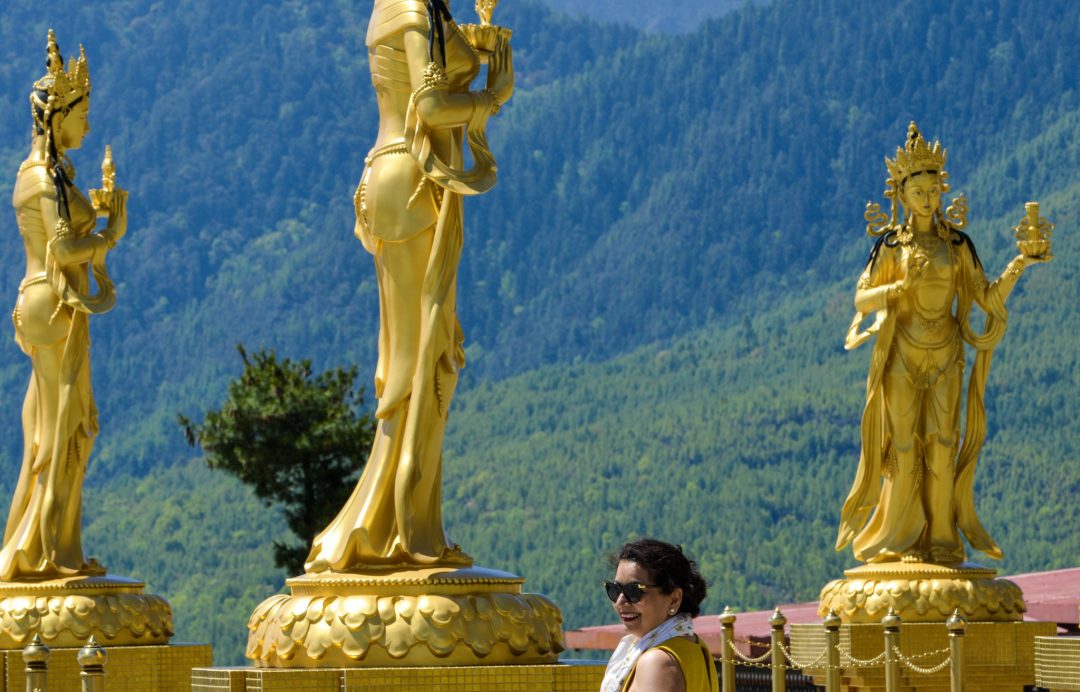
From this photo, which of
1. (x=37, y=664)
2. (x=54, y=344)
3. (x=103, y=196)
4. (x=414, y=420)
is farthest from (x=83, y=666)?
(x=103, y=196)

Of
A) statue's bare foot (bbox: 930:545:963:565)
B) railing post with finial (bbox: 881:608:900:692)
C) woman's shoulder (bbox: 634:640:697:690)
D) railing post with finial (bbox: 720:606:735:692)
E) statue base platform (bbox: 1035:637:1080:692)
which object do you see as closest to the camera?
woman's shoulder (bbox: 634:640:697:690)

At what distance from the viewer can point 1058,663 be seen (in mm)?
10273

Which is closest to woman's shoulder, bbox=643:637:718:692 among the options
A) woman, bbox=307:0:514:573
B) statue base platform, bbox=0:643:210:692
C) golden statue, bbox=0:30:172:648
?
woman, bbox=307:0:514:573

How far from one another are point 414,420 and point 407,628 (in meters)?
0.84

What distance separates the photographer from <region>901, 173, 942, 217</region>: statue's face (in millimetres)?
13211

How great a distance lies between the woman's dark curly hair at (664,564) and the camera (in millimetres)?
4684

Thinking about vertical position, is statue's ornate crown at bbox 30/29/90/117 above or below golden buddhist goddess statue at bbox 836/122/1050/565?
above

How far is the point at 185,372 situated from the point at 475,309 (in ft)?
30.3

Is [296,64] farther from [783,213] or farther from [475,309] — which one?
[783,213]

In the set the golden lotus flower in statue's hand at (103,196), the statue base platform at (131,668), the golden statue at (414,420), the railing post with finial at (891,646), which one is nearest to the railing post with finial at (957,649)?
the railing post with finial at (891,646)

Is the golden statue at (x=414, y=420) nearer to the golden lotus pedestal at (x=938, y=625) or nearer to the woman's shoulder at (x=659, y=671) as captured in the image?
the woman's shoulder at (x=659, y=671)

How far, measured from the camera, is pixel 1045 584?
18.4 metres

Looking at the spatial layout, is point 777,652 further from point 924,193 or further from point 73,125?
point 73,125

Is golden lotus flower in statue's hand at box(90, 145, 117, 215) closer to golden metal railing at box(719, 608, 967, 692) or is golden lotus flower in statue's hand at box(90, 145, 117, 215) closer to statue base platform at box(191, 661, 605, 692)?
golden metal railing at box(719, 608, 967, 692)
